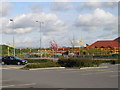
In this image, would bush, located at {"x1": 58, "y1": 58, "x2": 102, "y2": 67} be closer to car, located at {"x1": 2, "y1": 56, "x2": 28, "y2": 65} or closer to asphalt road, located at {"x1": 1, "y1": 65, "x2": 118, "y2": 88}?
car, located at {"x1": 2, "y1": 56, "x2": 28, "y2": 65}

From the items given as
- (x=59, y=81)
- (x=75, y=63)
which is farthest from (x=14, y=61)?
(x=59, y=81)

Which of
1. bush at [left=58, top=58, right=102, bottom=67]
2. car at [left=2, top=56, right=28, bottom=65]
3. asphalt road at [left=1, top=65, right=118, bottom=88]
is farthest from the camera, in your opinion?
car at [left=2, top=56, right=28, bottom=65]

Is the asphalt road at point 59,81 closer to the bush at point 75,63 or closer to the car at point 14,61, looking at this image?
the bush at point 75,63

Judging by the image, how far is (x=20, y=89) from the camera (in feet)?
33.5

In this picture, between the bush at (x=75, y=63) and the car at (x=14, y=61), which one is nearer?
the bush at (x=75, y=63)

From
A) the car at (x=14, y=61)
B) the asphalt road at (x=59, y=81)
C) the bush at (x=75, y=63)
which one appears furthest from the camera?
the car at (x=14, y=61)

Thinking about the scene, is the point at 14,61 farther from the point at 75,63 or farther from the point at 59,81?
the point at 59,81

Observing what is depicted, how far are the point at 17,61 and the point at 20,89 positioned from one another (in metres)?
21.2

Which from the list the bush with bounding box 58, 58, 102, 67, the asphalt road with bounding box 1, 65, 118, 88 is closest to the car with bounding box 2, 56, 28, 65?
the bush with bounding box 58, 58, 102, 67

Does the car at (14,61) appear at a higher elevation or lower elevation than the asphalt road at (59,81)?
higher

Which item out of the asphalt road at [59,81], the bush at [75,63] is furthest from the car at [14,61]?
the asphalt road at [59,81]

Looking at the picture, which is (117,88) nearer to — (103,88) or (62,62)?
(103,88)

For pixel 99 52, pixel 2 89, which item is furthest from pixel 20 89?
pixel 99 52

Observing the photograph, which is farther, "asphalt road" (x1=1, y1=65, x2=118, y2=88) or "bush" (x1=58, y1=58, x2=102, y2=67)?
"bush" (x1=58, y1=58, x2=102, y2=67)
